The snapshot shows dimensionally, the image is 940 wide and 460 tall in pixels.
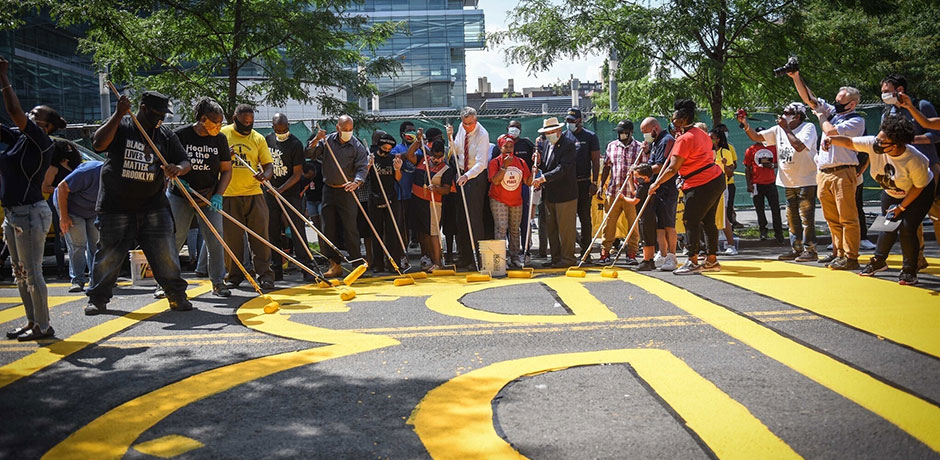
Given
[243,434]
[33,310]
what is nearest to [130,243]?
[33,310]

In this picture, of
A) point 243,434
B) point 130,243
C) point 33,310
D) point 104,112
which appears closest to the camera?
point 243,434

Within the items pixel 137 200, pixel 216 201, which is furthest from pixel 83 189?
pixel 137 200

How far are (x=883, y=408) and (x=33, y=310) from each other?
6162 millimetres

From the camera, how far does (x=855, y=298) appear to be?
7172 millimetres

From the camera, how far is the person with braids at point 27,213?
20.5ft

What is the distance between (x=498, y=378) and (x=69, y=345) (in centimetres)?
356

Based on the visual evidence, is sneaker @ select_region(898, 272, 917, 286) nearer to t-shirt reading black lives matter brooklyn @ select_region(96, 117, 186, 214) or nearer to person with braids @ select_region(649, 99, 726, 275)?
person with braids @ select_region(649, 99, 726, 275)

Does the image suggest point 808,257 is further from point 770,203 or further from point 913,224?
point 770,203

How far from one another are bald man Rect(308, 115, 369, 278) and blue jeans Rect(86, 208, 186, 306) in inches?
111

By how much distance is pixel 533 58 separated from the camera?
48.1ft

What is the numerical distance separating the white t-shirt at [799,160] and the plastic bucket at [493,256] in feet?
12.3

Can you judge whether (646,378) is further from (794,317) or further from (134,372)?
(134,372)

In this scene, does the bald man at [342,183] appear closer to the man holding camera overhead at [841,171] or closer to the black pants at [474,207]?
the black pants at [474,207]

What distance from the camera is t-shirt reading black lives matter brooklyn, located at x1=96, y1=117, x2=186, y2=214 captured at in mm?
7285
